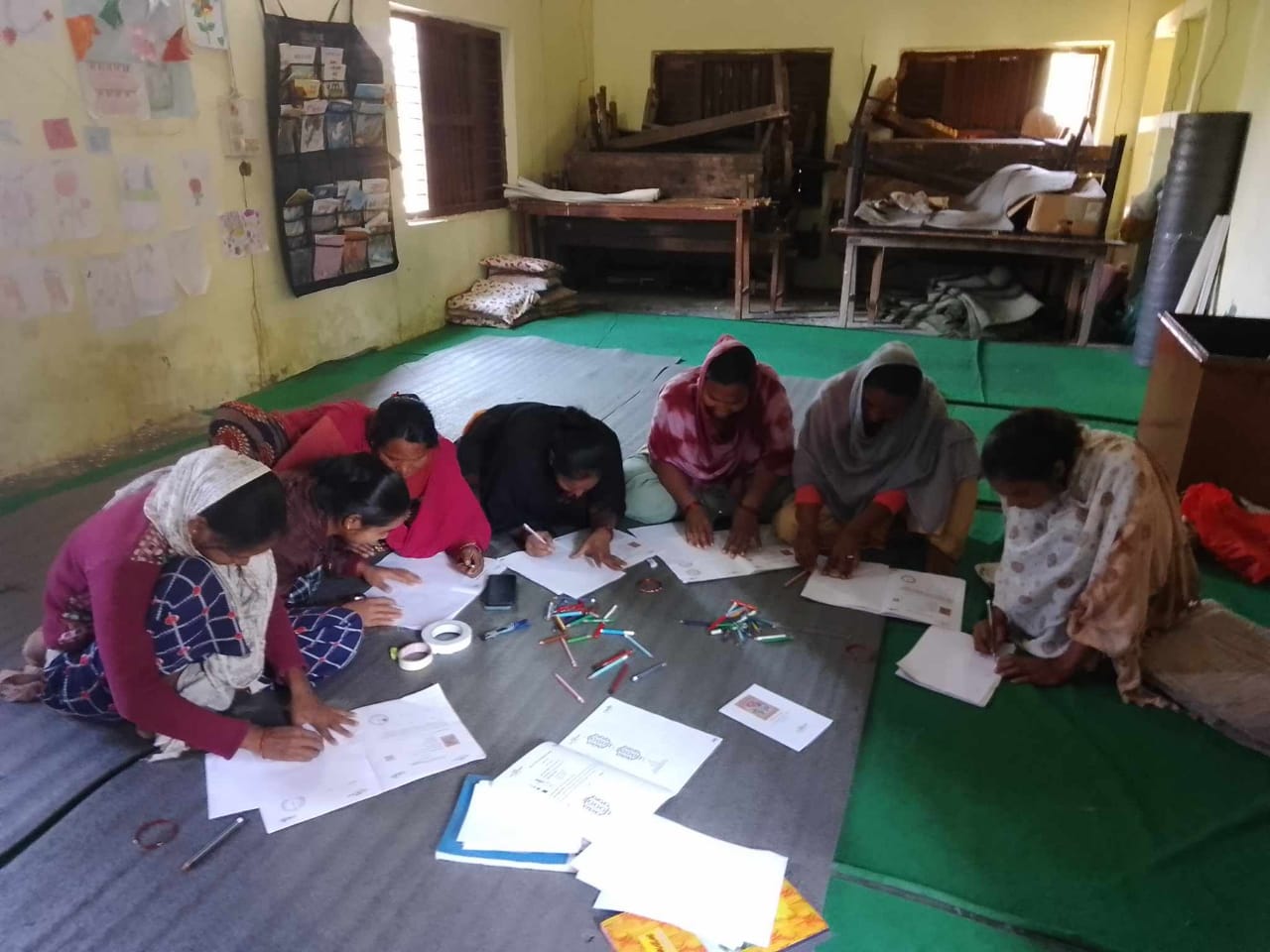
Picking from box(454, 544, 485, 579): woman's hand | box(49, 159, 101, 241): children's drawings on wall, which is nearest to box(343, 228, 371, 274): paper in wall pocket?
box(49, 159, 101, 241): children's drawings on wall

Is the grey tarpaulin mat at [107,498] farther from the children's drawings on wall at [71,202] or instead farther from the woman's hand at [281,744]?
the children's drawings on wall at [71,202]

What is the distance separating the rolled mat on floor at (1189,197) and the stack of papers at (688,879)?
4.00m

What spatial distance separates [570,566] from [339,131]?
3.17 meters

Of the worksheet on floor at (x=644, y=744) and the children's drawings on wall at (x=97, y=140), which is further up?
the children's drawings on wall at (x=97, y=140)

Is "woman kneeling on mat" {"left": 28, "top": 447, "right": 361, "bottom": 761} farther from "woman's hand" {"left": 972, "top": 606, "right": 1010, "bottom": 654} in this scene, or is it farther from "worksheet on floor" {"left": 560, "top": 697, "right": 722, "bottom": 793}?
"woman's hand" {"left": 972, "top": 606, "right": 1010, "bottom": 654}

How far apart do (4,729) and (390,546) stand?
0.94 m

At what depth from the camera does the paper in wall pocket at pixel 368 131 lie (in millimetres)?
4570

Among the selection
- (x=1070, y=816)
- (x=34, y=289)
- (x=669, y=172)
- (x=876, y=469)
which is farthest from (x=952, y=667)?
(x=669, y=172)

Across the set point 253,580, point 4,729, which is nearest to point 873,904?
point 253,580

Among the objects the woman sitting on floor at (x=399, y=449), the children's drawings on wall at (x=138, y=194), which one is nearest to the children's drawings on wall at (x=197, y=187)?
the children's drawings on wall at (x=138, y=194)

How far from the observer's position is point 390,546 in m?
2.40

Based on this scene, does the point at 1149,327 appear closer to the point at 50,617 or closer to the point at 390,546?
the point at 390,546

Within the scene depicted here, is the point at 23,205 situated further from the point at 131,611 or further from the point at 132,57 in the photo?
the point at 131,611

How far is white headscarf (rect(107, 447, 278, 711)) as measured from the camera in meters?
1.43
